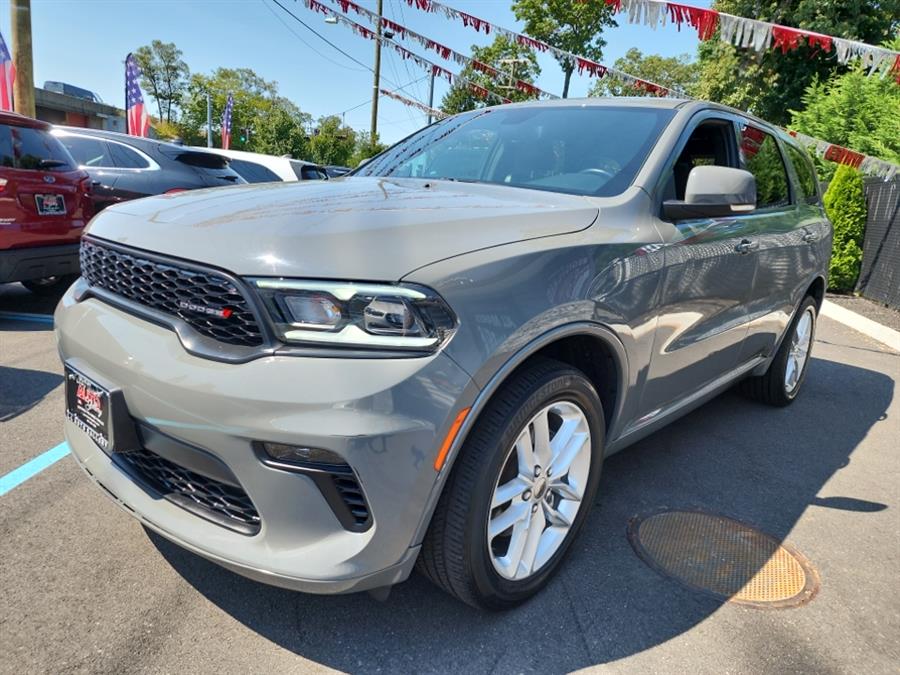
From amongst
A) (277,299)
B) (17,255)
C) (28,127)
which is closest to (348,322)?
(277,299)

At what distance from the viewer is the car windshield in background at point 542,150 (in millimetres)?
2561

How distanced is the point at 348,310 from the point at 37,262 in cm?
466

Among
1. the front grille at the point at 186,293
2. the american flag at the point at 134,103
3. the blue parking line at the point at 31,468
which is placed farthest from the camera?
the american flag at the point at 134,103

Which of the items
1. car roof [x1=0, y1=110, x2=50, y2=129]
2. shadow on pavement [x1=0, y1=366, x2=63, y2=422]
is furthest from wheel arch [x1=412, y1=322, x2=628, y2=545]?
car roof [x1=0, y1=110, x2=50, y2=129]

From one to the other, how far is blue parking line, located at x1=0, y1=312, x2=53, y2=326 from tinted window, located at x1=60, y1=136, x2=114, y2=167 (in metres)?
1.97

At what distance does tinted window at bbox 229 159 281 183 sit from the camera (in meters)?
9.91

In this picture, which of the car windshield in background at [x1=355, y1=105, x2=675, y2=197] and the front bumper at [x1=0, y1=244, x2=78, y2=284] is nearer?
the car windshield in background at [x1=355, y1=105, x2=675, y2=197]

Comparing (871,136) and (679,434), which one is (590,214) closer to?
(679,434)

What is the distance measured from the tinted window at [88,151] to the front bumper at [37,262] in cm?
178

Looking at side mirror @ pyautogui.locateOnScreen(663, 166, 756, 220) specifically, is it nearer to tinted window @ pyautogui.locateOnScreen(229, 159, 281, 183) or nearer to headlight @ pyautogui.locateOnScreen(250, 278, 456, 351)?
headlight @ pyautogui.locateOnScreen(250, 278, 456, 351)

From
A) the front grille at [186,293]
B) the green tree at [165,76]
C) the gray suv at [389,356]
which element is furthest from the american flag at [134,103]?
the green tree at [165,76]

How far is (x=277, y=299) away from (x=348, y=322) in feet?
0.62

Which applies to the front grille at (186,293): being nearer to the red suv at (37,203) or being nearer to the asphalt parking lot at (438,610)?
the asphalt parking lot at (438,610)

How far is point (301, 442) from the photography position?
4.95 ft
